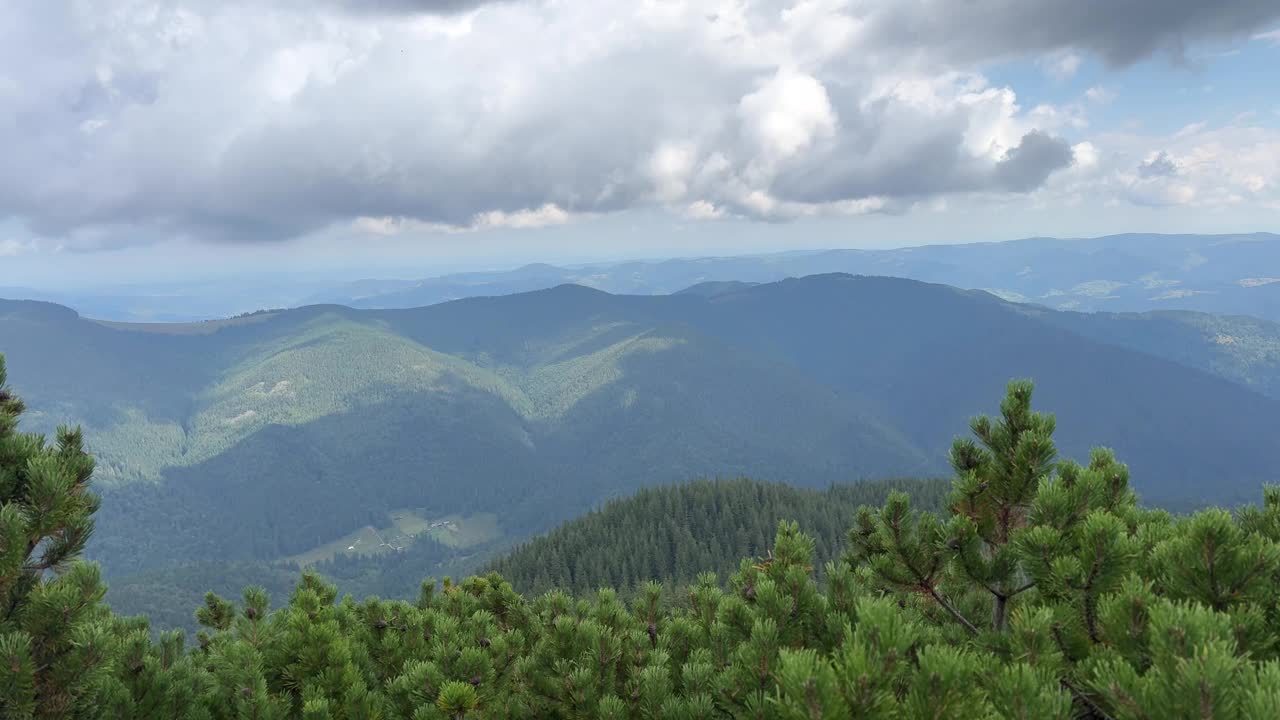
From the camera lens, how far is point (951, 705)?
382 centimetres

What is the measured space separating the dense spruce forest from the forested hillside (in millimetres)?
126195

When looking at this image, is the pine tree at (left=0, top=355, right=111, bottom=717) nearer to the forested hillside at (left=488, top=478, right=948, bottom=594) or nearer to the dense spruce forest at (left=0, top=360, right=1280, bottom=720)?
the dense spruce forest at (left=0, top=360, right=1280, bottom=720)

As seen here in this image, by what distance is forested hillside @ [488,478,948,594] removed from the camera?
14612cm

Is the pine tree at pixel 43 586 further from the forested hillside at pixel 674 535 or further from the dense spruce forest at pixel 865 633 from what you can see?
the forested hillside at pixel 674 535

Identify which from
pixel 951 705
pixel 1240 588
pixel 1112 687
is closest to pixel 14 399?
pixel 951 705

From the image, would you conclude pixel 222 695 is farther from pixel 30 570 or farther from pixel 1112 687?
pixel 1112 687

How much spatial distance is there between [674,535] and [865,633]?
163 metres

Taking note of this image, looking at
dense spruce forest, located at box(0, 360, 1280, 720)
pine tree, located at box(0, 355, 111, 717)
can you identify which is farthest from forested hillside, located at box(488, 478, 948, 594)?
pine tree, located at box(0, 355, 111, 717)

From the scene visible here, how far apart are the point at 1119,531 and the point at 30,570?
1102cm

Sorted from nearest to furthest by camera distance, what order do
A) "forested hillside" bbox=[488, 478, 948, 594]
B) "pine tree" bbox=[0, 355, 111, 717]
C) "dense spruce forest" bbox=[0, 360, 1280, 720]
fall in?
1. "dense spruce forest" bbox=[0, 360, 1280, 720]
2. "pine tree" bbox=[0, 355, 111, 717]
3. "forested hillside" bbox=[488, 478, 948, 594]

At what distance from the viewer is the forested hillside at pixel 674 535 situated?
479 feet

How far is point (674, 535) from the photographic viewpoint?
160 m

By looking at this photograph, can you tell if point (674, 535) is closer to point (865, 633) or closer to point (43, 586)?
point (43, 586)

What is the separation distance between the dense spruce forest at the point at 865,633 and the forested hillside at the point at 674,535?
126195mm
